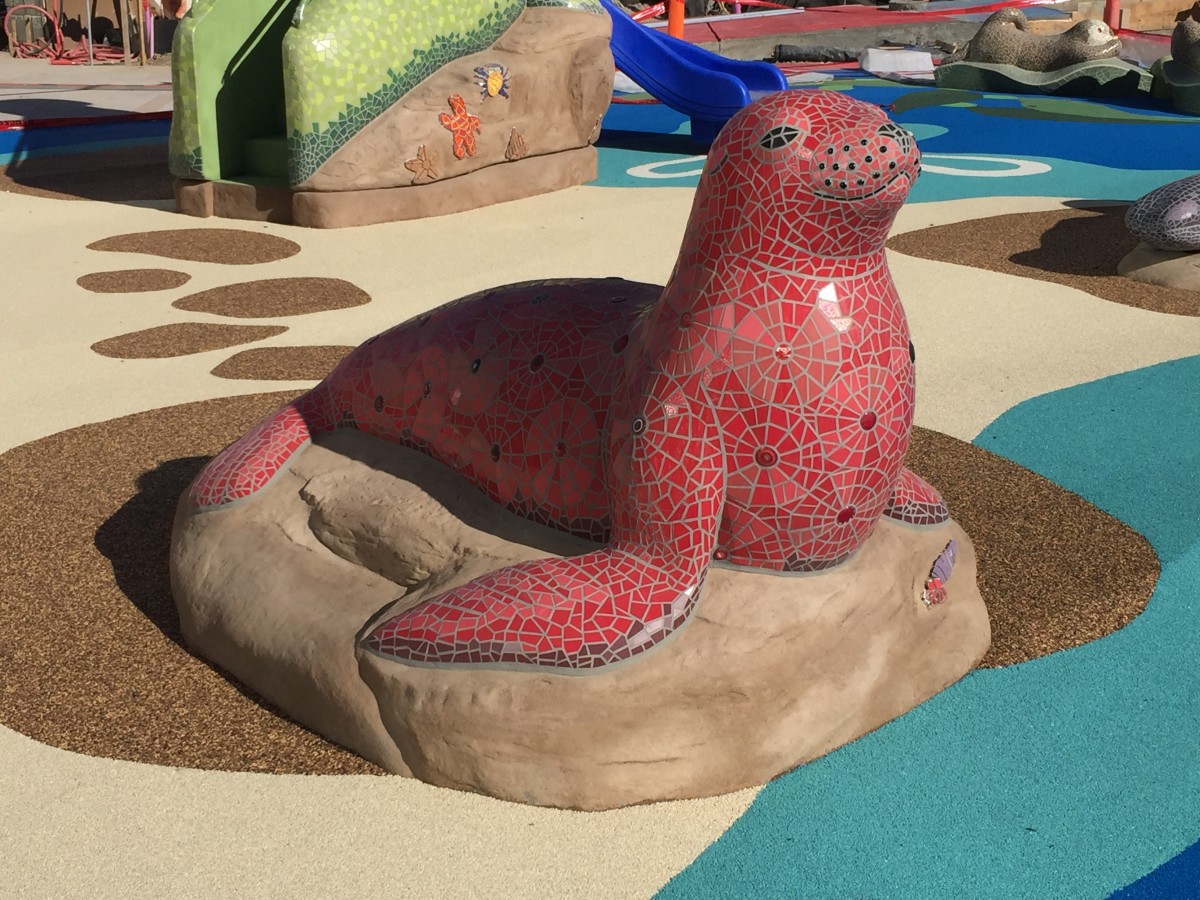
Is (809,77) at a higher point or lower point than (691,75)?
lower

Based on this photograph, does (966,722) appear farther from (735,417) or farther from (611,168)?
(611,168)

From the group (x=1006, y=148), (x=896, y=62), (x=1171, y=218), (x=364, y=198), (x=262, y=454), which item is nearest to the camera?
(x=262, y=454)

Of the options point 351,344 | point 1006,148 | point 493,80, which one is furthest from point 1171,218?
point 1006,148

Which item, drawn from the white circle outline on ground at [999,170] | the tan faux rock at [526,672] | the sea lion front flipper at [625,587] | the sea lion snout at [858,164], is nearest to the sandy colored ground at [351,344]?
the tan faux rock at [526,672]

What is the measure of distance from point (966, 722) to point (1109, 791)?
1.20 ft

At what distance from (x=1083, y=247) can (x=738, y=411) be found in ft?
19.7

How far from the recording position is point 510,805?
9.49 feet

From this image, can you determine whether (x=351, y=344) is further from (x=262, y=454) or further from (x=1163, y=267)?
(x=1163, y=267)

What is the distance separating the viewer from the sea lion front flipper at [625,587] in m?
2.87

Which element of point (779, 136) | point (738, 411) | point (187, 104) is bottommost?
point (738, 411)

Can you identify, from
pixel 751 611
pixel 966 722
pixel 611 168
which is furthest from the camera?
pixel 611 168

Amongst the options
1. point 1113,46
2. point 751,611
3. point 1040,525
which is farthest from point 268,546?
point 1113,46

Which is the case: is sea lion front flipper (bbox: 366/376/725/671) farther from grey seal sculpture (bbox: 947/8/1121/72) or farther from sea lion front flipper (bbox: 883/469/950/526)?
grey seal sculpture (bbox: 947/8/1121/72)

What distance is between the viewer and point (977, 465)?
15.8ft
